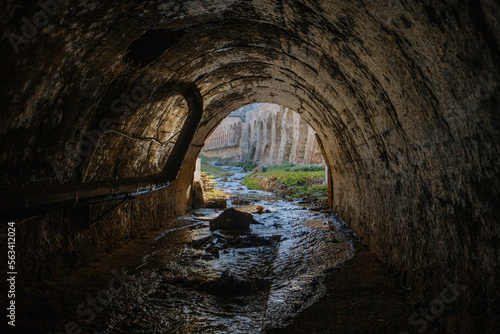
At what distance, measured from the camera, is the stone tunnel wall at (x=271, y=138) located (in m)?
28.4

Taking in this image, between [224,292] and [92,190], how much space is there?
2.19 meters

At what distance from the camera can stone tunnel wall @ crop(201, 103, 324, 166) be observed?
93.2 feet

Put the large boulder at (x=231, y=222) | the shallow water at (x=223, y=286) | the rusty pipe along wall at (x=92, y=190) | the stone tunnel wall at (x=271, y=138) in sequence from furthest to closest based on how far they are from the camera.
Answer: the stone tunnel wall at (x=271, y=138), the large boulder at (x=231, y=222), the shallow water at (x=223, y=286), the rusty pipe along wall at (x=92, y=190)

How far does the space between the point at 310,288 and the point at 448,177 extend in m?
2.30

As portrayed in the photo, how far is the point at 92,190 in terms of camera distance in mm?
3592

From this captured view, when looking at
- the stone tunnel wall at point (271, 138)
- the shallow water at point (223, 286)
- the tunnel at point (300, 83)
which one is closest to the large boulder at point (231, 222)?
the shallow water at point (223, 286)

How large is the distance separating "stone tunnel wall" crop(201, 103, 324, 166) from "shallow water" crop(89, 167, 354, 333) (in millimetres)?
18729

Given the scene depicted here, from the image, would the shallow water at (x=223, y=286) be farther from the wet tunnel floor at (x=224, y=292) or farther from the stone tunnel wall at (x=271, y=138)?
the stone tunnel wall at (x=271, y=138)

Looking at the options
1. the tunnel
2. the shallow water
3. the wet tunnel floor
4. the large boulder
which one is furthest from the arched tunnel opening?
the wet tunnel floor

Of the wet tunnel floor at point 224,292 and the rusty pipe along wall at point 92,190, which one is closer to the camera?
the rusty pipe along wall at point 92,190

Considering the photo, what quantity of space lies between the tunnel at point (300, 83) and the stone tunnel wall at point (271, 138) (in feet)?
65.1

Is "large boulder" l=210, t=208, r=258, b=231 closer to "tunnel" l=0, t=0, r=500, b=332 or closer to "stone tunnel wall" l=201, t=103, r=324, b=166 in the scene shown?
"tunnel" l=0, t=0, r=500, b=332

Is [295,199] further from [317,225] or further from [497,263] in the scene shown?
[497,263]

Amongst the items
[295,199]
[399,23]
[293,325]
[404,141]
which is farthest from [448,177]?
[295,199]
